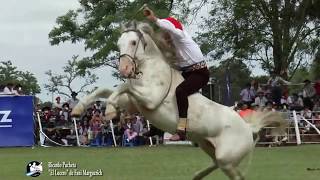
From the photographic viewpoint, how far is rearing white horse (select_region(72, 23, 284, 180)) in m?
8.47

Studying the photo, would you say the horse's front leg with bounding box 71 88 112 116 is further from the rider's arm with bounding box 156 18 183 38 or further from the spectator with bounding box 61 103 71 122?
the spectator with bounding box 61 103 71 122

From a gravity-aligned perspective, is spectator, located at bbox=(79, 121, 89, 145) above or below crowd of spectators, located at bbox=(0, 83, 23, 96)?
below

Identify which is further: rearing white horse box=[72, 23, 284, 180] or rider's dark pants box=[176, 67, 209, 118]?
rider's dark pants box=[176, 67, 209, 118]

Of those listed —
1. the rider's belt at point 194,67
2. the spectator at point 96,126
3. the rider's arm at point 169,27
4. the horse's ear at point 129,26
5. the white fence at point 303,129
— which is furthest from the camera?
the spectator at point 96,126

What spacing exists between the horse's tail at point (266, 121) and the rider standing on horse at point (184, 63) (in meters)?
1.17

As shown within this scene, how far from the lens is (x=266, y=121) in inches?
394

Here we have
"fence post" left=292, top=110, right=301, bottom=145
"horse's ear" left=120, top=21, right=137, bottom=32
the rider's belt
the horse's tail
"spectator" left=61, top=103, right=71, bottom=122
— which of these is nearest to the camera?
"horse's ear" left=120, top=21, right=137, bottom=32

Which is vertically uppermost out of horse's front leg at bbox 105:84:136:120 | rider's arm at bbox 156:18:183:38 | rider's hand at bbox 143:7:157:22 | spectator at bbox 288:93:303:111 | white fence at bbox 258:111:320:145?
rider's hand at bbox 143:7:157:22

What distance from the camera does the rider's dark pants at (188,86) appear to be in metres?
8.68

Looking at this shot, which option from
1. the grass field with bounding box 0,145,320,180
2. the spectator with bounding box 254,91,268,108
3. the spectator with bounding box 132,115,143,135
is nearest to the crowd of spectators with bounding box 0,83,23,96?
the spectator with bounding box 132,115,143,135

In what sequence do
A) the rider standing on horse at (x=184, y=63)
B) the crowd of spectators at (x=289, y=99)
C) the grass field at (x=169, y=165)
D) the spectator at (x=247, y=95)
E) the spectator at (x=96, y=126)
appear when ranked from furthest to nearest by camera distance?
the spectator at (x=96, y=126)
the spectator at (x=247, y=95)
the crowd of spectators at (x=289, y=99)
the grass field at (x=169, y=165)
the rider standing on horse at (x=184, y=63)

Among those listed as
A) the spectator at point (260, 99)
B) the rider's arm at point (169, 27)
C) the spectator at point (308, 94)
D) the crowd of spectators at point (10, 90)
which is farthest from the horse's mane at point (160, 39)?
the spectator at point (308, 94)

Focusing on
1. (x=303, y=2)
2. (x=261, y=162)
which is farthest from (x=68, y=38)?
(x=261, y=162)

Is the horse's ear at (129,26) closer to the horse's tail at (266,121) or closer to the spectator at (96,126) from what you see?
the horse's tail at (266,121)
